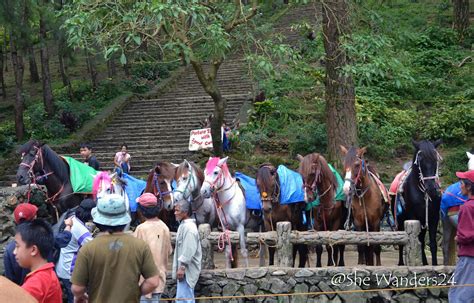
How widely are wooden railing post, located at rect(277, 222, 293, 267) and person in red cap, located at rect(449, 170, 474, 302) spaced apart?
2788 millimetres

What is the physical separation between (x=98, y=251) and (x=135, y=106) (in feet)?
69.7

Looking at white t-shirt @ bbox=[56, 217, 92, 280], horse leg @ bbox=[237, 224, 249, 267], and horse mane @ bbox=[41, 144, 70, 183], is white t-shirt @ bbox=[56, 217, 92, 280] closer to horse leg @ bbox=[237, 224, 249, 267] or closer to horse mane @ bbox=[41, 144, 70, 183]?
horse leg @ bbox=[237, 224, 249, 267]

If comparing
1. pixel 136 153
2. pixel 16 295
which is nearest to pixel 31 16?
pixel 136 153

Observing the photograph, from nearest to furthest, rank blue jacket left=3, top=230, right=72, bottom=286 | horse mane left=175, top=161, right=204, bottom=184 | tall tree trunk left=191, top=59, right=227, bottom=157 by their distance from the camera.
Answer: blue jacket left=3, top=230, right=72, bottom=286 → horse mane left=175, top=161, right=204, bottom=184 → tall tree trunk left=191, top=59, right=227, bottom=157

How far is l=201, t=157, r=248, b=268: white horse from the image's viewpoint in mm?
10930

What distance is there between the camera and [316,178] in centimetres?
1075

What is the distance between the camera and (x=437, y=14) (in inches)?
1334

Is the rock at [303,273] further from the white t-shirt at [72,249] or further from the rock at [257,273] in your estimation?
the white t-shirt at [72,249]

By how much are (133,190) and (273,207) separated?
2826mm

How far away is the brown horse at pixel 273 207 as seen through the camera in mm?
10859

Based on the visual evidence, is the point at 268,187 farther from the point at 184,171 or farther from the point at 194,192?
the point at 184,171

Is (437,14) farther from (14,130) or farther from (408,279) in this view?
(408,279)

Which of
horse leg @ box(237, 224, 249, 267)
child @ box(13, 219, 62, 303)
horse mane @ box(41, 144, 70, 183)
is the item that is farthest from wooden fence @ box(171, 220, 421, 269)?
child @ box(13, 219, 62, 303)

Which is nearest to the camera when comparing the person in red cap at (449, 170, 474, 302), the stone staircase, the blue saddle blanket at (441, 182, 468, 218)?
the person in red cap at (449, 170, 474, 302)
